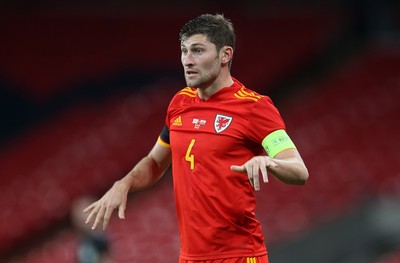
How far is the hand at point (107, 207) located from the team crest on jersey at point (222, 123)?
1.92ft

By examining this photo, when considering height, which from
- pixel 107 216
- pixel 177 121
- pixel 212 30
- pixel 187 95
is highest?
pixel 212 30

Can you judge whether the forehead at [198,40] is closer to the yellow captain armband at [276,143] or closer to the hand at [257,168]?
the yellow captain armband at [276,143]

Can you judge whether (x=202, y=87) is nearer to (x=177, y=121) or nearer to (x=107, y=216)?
(x=177, y=121)

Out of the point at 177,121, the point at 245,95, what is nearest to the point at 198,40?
the point at 245,95

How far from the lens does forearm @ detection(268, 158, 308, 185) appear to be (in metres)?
3.93

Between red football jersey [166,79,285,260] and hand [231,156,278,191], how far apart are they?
1.42 feet

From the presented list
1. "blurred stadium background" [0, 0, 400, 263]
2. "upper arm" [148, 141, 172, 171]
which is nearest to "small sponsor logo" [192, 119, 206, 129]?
"upper arm" [148, 141, 172, 171]

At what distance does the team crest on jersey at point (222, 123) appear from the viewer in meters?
4.30

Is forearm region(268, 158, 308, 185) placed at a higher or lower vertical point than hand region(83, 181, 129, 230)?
higher

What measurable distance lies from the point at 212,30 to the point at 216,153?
1.97 feet

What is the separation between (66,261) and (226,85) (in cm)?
705

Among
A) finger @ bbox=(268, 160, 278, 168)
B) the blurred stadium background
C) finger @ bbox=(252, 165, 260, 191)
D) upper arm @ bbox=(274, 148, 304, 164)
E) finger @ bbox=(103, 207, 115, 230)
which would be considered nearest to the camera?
finger @ bbox=(252, 165, 260, 191)

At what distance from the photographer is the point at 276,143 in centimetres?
416

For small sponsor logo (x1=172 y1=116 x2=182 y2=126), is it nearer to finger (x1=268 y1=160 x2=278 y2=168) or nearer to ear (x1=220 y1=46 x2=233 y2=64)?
ear (x1=220 y1=46 x2=233 y2=64)
